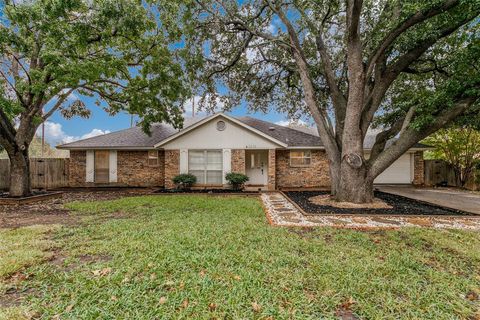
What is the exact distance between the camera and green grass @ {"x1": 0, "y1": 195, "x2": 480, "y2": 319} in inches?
104

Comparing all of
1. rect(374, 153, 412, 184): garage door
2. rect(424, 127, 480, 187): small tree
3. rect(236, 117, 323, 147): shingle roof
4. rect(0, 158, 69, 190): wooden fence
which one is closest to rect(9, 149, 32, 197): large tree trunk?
rect(0, 158, 69, 190): wooden fence

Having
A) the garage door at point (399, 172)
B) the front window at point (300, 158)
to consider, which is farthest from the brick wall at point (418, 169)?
the front window at point (300, 158)

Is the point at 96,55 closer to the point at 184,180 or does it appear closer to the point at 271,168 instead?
the point at 184,180

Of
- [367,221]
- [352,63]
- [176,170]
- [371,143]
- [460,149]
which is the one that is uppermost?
[352,63]

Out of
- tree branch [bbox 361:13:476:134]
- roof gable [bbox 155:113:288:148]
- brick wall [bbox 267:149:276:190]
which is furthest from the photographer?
brick wall [bbox 267:149:276:190]

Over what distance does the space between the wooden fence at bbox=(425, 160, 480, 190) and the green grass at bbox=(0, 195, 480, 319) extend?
12.4 m

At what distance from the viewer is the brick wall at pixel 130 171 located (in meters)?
14.8

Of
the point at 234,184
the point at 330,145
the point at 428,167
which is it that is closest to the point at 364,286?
the point at 330,145

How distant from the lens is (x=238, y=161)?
1340cm

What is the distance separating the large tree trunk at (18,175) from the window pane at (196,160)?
24.2ft

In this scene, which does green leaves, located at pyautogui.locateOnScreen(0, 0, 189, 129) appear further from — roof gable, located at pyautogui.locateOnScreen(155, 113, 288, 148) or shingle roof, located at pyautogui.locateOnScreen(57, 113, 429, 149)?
shingle roof, located at pyautogui.locateOnScreen(57, 113, 429, 149)

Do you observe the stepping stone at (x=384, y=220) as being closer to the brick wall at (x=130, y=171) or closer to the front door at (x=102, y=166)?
the brick wall at (x=130, y=171)

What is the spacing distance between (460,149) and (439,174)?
81.7 inches

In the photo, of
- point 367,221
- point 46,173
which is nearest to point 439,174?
point 367,221
